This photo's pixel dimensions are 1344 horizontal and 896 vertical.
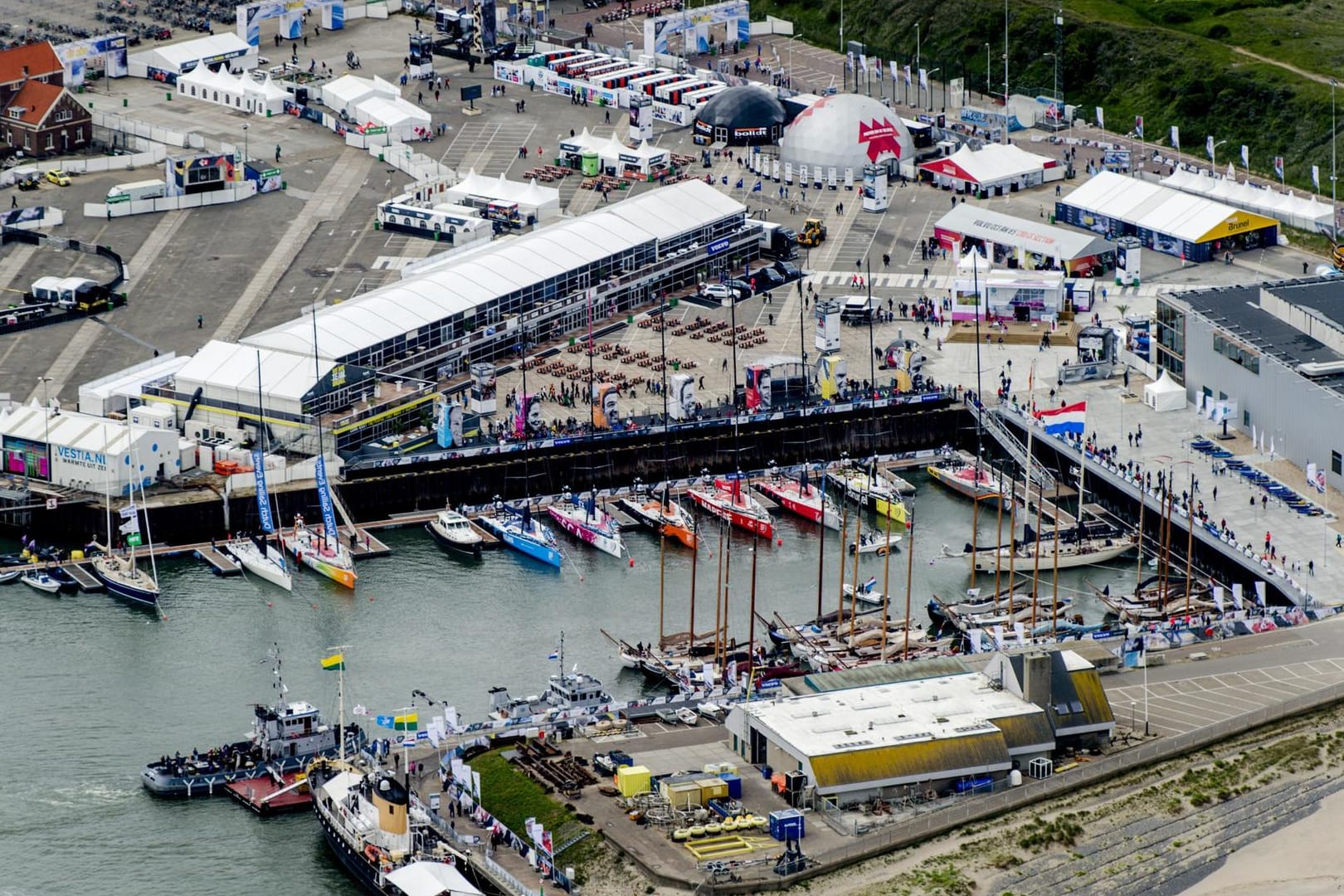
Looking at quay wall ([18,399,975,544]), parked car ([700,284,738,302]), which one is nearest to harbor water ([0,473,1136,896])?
quay wall ([18,399,975,544])

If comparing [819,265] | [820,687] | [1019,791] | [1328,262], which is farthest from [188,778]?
[1328,262]

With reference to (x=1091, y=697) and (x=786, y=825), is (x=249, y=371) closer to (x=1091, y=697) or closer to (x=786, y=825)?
(x=1091, y=697)

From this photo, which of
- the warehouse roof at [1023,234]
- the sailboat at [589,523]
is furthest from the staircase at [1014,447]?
the warehouse roof at [1023,234]

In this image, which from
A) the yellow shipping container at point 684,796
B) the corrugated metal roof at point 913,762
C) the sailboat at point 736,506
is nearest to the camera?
the yellow shipping container at point 684,796

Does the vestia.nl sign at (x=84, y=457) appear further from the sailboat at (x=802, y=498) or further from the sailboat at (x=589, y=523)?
the sailboat at (x=802, y=498)

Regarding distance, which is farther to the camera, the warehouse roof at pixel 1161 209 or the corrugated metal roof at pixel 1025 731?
the warehouse roof at pixel 1161 209

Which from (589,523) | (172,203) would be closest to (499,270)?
(589,523)
